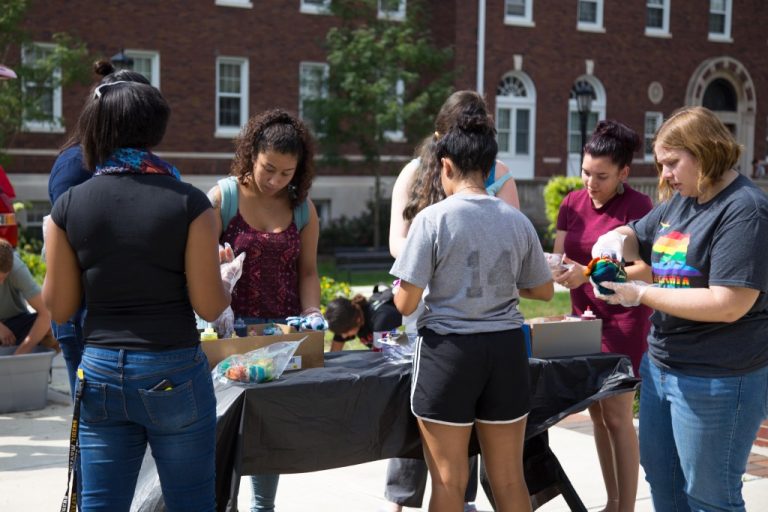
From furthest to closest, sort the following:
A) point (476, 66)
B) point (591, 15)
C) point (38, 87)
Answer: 1. point (591, 15)
2. point (476, 66)
3. point (38, 87)

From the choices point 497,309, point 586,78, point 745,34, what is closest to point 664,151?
point 497,309

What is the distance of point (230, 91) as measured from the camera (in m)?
24.5

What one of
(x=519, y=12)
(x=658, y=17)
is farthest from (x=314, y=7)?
(x=658, y=17)

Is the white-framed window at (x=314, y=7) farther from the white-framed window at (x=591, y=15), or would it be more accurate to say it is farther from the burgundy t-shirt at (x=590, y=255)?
the burgundy t-shirt at (x=590, y=255)

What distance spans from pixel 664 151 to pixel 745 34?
31747mm

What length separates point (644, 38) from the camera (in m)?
30.5

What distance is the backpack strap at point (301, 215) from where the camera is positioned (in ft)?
14.6

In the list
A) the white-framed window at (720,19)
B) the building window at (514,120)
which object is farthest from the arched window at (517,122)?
the white-framed window at (720,19)

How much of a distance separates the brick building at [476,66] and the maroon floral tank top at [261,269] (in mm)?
15687

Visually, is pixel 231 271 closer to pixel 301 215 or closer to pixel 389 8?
pixel 301 215

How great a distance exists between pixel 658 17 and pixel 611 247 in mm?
29408

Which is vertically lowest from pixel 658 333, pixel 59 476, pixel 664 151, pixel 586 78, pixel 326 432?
pixel 59 476

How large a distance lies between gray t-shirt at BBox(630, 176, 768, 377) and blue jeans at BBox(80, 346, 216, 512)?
1638 mm

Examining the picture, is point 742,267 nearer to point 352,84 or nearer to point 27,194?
point 352,84
